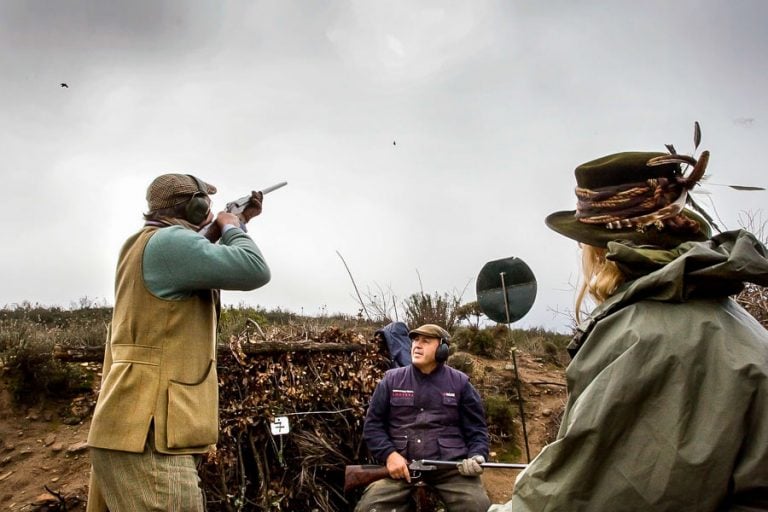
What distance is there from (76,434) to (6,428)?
0.89 m

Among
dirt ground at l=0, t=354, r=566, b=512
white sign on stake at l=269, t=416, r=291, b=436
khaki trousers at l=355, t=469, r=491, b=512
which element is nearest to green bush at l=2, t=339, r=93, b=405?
dirt ground at l=0, t=354, r=566, b=512

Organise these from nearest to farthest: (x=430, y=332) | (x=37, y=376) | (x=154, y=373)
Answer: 1. (x=154, y=373)
2. (x=430, y=332)
3. (x=37, y=376)

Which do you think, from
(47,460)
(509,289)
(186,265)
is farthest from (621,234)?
(47,460)

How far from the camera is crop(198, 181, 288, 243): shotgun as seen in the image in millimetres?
3281

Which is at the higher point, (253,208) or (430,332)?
(253,208)

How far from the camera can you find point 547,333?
723 inches

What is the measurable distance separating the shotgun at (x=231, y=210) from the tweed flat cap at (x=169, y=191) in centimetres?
22

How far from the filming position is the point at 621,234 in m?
1.81

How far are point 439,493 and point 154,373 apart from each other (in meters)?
3.33

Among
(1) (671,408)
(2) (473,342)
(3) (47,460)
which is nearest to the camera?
(1) (671,408)

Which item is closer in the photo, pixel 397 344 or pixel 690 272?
pixel 690 272

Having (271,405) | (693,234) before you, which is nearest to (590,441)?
(693,234)

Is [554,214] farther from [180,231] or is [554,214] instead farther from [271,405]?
[271,405]

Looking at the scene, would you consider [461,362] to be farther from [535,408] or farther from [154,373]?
[154,373]
